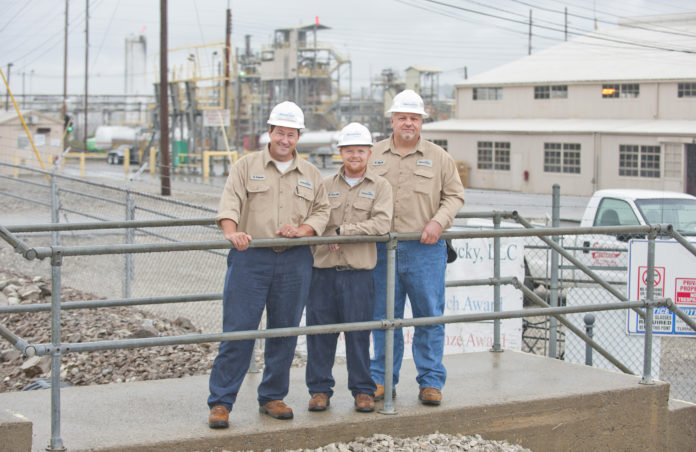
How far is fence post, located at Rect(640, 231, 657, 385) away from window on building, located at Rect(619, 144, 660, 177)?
3061cm

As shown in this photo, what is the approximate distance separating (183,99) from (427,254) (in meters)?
50.5

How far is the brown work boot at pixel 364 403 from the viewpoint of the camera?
528 centimetres

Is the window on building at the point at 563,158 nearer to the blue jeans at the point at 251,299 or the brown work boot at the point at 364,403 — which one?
the brown work boot at the point at 364,403

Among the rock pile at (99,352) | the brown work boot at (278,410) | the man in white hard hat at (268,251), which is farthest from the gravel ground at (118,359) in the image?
the man in white hard hat at (268,251)

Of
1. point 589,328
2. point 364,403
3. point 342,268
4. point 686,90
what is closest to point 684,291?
point 589,328

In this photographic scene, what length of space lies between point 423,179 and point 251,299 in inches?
54.4

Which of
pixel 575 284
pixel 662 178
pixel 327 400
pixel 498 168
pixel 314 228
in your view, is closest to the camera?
pixel 314 228

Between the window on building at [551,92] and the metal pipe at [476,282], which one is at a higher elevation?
the window on building at [551,92]

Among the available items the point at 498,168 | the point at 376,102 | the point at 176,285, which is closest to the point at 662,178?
the point at 498,168

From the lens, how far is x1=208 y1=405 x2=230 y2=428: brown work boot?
486cm

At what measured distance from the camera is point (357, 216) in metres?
5.30

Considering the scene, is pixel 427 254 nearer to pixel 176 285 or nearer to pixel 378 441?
pixel 378 441

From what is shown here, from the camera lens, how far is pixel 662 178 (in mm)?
34781

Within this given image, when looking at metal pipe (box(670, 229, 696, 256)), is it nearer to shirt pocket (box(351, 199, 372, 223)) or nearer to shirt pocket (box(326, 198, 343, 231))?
shirt pocket (box(351, 199, 372, 223))
